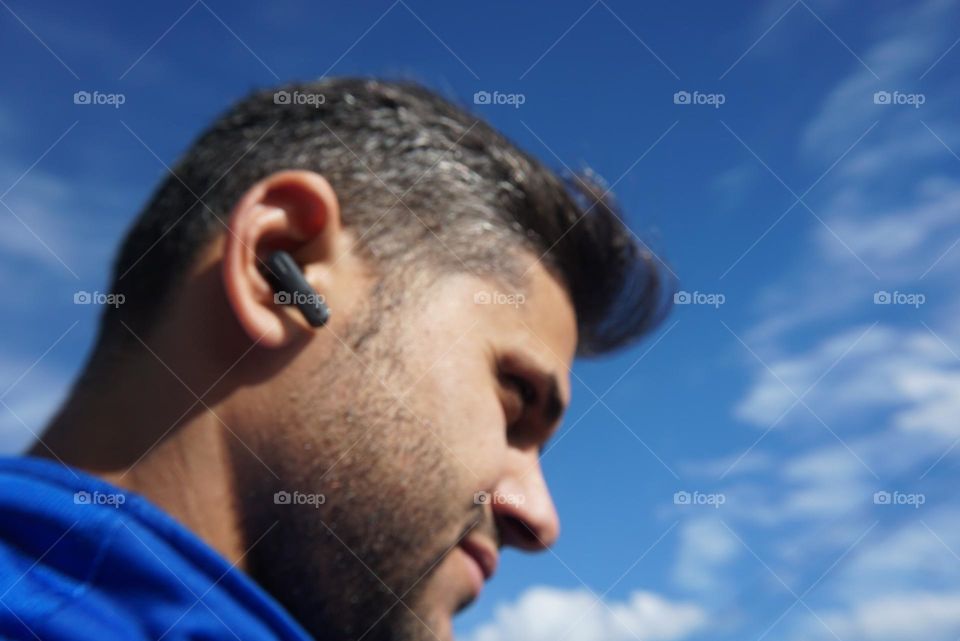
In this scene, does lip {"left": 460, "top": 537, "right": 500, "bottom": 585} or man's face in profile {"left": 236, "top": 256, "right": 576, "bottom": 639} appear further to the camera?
lip {"left": 460, "top": 537, "right": 500, "bottom": 585}

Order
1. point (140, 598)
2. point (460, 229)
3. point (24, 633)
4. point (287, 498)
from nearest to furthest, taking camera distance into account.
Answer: point (24, 633)
point (140, 598)
point (287, 498)
point (460, 229)

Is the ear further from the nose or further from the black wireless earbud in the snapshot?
the nose

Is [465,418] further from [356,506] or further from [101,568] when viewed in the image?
[101,568]

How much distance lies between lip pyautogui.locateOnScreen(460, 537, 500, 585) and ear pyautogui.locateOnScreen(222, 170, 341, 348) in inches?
22.9

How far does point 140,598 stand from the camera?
130cm

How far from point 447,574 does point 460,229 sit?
814mm

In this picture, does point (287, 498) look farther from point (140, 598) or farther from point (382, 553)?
point (140, 598)

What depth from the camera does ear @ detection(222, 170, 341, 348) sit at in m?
1.70

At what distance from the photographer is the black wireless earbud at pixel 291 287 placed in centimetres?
172

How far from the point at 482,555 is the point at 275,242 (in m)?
0.82

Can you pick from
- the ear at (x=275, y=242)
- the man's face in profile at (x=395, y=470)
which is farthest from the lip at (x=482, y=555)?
the ear at (x=275, y=242)

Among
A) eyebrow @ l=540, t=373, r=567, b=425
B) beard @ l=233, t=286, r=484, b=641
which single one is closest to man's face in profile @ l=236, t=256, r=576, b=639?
beard @ l=233, t=286, r=484, b=641

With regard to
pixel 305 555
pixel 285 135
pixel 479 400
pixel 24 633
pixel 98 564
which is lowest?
pixel 24 633

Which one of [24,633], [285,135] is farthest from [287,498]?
[285,135]
